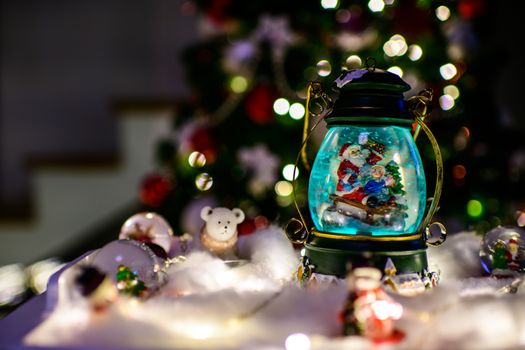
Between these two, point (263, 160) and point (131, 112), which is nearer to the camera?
point (263, 160)

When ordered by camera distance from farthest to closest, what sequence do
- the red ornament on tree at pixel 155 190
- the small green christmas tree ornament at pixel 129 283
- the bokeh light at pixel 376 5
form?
1. the red ornament on tree at pixel 155 190
2. the bokeh light at pixel 376 5
3. the small green christmas tree ornament at pixel 129 283

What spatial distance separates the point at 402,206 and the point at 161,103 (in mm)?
2226

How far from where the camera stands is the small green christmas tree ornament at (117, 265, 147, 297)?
80cm

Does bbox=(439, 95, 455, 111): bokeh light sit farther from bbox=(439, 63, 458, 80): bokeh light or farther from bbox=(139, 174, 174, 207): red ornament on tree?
Result: bbox=(139, 174, 174, 207): red ornament on tree

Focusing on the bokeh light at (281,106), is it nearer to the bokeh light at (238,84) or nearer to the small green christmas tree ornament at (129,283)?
the bokeh light at (238,84)

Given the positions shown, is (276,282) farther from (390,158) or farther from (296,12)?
(296,12)

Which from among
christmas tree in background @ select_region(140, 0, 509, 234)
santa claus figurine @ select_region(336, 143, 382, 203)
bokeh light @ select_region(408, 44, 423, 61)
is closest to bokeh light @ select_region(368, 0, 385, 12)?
christmas tree in background @ select_region(140, 0, 509, 234)

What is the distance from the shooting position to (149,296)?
0.82 m

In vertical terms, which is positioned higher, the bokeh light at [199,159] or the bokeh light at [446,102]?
the bokeh light at [446,102]

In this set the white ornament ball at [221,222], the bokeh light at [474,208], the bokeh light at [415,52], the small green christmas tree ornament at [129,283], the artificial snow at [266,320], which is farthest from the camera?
the bokeh light at [474,208]

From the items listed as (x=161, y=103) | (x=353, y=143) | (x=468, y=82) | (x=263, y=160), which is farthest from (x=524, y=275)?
(x=161, y=103)

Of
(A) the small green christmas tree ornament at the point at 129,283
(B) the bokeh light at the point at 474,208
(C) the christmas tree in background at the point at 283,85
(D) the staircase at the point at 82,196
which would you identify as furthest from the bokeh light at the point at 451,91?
(A) the small green christmas tree ornament at the point at 129,283

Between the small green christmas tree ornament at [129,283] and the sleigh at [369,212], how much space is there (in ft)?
1.02

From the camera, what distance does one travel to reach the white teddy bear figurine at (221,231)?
39.4 inches
